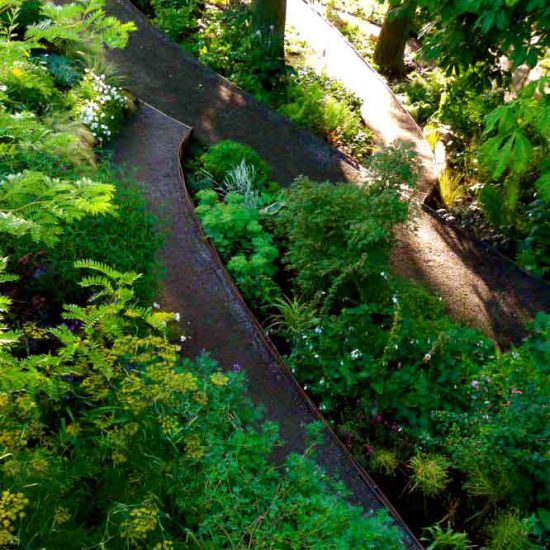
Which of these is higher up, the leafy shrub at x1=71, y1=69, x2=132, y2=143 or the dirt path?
the dirt path

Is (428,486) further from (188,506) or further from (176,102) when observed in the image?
(176,102)

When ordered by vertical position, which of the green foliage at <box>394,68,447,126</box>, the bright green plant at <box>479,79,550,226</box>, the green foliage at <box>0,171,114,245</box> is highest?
the bright green plant at <box>479,79,550,226</box>

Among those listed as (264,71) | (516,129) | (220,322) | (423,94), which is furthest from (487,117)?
(423,94)

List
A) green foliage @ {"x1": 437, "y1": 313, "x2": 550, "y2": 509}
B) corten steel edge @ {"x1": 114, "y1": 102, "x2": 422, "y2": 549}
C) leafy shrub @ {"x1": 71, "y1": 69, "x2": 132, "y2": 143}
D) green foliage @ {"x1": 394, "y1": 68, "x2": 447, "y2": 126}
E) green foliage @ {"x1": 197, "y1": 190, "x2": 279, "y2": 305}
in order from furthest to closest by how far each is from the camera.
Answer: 1. green foliage @ {"x1": 394, "y1": 68, "x2": 447, "y2": 126}
2. leafy shrub @ {"x1": 71, "y1": 69, "x2": 132, "y2": 143}
3. green foliage @ {"x1": 197, "y1": 190, "x2": 279, "y2": 305}
4. corten steel edge @ {"x1": 114, "y1": 102, "x2": 422, "y2": 549}
5. green foliage @ {"x1": 437, "y1": 313, "x2": 550, "y2": 509}

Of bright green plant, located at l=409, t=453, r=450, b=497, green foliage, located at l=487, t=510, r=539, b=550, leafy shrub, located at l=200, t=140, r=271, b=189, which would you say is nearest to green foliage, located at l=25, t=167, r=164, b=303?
leafy shrub, located at l=200, t=140, r=271, b=189

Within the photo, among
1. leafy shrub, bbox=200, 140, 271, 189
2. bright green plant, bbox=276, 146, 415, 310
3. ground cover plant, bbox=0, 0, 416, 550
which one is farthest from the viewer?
leafy shrub, bbox=200, 140, 271, 189

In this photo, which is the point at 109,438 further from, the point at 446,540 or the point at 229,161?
the point at 229,161

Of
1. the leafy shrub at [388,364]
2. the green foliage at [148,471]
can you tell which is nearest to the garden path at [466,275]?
the leafy shrub at [388,364]

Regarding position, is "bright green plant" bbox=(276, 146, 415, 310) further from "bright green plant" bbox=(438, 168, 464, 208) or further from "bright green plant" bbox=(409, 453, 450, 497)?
"bright green plant" bbox=(438, 168, 464, 208)
